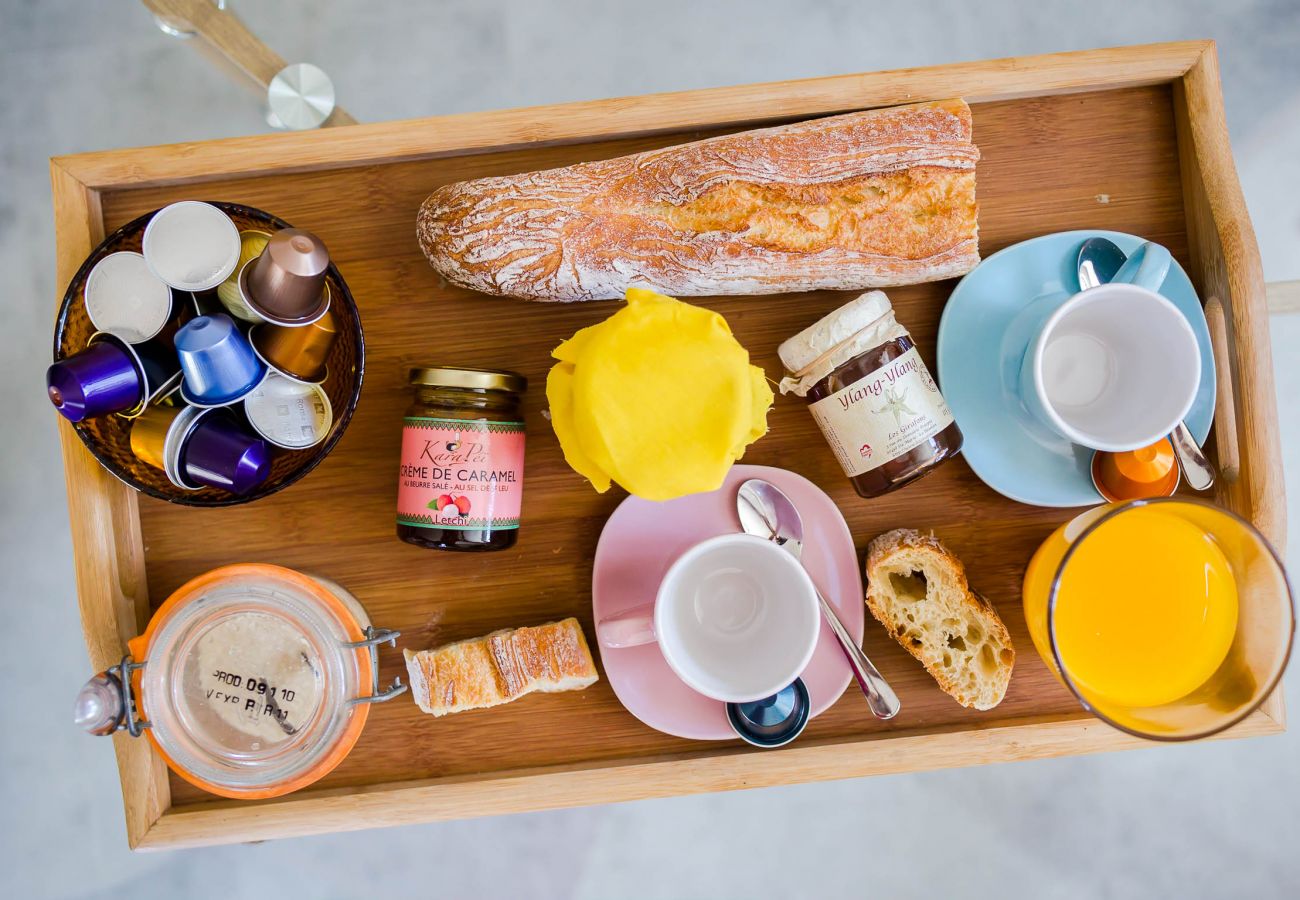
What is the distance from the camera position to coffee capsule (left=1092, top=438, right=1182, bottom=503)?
2.81 feet

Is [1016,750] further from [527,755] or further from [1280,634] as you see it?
[527,755]

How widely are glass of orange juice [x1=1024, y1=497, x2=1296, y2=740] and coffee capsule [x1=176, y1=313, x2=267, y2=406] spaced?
784 mm

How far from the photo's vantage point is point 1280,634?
0.76 meters

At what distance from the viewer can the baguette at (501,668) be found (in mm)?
887

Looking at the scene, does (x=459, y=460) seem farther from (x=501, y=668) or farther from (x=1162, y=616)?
(x=1162, y=616)

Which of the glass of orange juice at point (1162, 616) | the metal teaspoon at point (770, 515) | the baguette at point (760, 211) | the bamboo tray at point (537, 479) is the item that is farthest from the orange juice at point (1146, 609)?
the baguette at point (760, 211)

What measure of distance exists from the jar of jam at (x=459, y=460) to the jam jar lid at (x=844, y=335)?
0.98 ft

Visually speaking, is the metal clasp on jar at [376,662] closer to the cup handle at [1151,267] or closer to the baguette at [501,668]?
the baguette at [501,668]

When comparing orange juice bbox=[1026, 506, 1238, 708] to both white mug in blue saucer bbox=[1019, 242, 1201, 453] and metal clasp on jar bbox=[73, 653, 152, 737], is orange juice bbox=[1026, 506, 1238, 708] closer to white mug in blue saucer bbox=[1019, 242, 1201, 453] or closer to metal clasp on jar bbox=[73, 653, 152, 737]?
white mug in blue saucer bbox=[1019, 242, 1201, 453]

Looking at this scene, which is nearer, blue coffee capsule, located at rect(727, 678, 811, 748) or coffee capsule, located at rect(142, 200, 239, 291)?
coffee capsule, located at rect(142, 200, 239, 291)

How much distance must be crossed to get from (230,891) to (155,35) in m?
1.45

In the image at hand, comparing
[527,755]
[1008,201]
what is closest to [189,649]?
[527,755]

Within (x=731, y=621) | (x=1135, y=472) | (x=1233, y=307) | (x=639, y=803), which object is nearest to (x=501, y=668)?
(x=731, y=621)

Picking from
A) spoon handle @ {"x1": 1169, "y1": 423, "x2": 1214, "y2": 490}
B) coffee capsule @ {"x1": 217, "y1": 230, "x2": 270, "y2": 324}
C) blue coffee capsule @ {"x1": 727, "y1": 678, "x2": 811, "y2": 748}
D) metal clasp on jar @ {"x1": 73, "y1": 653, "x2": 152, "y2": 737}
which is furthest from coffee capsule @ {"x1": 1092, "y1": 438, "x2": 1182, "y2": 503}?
metal clasp on jar @ {"x1": 73, "y1": 653, "x2": 152, "y2": 737}
